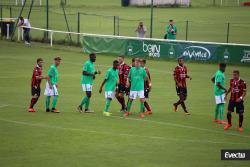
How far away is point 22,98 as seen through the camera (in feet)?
98.4

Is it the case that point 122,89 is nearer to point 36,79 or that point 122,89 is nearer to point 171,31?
point 36,79

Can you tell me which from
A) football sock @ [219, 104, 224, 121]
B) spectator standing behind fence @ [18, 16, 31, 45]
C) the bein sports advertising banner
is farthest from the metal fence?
football sock @ [219, 104, 224, 121]

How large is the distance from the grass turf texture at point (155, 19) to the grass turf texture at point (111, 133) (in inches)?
950

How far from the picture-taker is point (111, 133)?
22.7m

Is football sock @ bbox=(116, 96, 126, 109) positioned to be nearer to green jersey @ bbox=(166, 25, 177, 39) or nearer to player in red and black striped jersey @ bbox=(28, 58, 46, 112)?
player in red and black striped jersey @ bbox=(28, 58, 46, 112)

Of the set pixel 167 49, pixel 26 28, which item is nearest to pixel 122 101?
pixel 167 49

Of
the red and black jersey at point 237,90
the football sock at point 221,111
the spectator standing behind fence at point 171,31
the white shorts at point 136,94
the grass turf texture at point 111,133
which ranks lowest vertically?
the grass turf texture at point 111,133

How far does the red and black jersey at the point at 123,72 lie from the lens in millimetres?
26594

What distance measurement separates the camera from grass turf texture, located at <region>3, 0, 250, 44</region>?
5924cm

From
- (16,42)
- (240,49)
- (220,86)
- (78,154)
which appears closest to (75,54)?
(16,42)

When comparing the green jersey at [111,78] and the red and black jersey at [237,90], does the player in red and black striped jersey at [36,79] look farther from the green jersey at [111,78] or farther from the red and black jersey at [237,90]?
the red and black jersey at [237,90]

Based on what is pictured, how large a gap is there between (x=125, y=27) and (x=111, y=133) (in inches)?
1644

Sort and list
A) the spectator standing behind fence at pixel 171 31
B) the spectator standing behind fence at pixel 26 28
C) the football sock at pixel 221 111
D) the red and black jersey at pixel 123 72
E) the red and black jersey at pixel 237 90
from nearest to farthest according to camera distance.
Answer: the red and black jersey at pixel 237 90, the football sock at pixel 221 111, the red and black jersey at pixel 123 72, the spectator standing behind fence at pixel 171 31, the spectator standing behind fence at pixel 26 28

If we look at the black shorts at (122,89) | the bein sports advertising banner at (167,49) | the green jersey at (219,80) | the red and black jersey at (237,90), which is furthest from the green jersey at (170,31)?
the red and black jersey at (237,90)
